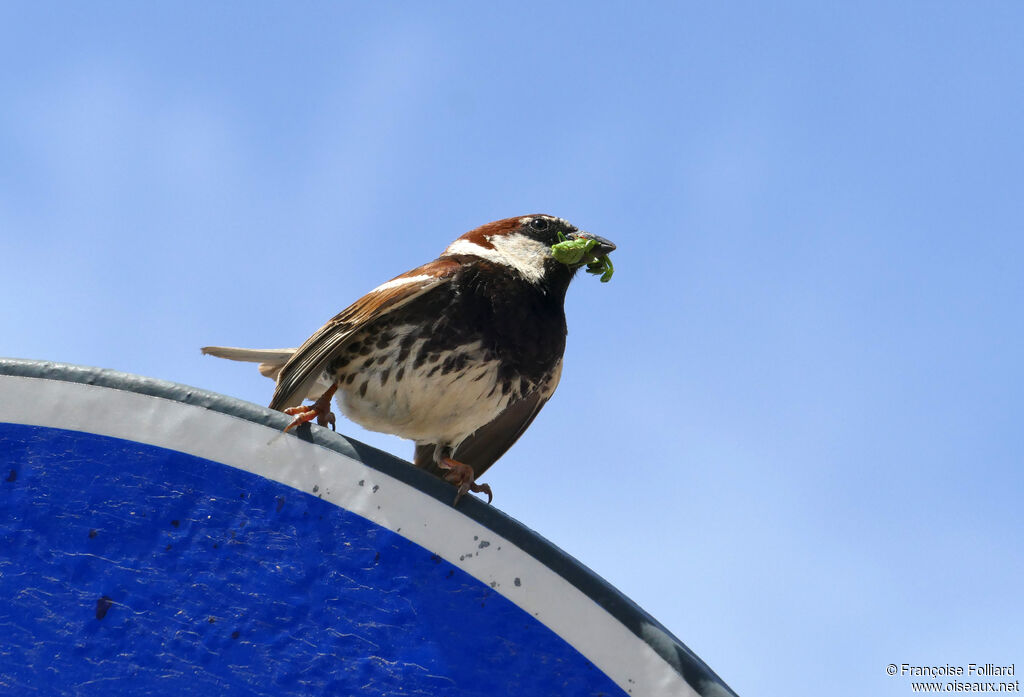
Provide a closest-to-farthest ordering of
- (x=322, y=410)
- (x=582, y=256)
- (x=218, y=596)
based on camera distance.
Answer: (x=218, y=596) < (x=322, y=410) < (x=582, y=256)

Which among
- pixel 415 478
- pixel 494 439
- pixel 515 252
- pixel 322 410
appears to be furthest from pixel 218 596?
pixel 515 252

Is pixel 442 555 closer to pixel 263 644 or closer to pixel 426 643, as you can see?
pixel 426 643

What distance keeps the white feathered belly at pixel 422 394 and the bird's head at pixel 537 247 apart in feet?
1.75

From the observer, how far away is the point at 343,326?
3754 mm

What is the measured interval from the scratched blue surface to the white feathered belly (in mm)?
1164

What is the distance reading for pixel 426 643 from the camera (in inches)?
97.9

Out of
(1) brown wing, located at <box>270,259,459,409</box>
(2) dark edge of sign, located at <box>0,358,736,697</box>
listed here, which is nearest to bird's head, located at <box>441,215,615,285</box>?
(1) brown wing, located at <box>270,259,459,409</box>

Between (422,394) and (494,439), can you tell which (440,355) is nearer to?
(422,394)

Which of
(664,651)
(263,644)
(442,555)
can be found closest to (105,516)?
(263,644)

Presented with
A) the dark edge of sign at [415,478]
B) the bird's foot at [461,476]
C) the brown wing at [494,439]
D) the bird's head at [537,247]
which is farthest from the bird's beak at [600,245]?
the dark edge of sign at [415,478]

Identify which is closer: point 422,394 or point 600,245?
point 422,394

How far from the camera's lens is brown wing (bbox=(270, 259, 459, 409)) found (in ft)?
12.1

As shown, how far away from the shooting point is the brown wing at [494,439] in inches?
165

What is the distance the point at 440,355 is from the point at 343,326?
0.38 meters
